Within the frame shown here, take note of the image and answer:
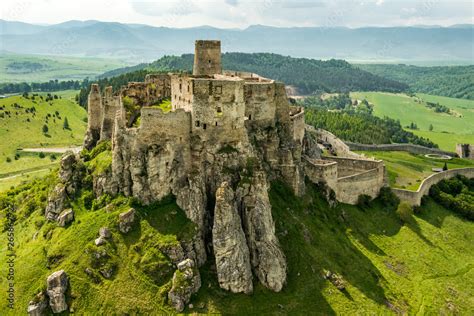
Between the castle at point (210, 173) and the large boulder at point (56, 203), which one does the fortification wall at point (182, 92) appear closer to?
the castle at point (210, 173)

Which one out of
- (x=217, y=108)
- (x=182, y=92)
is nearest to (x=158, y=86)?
(x=182, y=92)

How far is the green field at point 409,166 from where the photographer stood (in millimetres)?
86025

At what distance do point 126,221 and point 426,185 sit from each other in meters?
54.3

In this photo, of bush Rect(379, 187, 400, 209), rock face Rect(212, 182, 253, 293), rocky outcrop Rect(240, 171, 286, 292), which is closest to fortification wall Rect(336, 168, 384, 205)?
bush Rect(379, 187, 400, 209)

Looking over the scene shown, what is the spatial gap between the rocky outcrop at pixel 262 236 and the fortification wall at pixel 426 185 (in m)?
32.8

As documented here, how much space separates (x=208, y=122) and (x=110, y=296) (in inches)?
797

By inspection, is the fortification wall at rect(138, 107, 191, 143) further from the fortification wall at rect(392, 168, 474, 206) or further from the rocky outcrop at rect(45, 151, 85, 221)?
the fortification wall at rect(392, 168, 474, 206)

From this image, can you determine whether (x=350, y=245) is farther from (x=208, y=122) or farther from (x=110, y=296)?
(x=110, y=296)

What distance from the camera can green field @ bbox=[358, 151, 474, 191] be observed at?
282 ft

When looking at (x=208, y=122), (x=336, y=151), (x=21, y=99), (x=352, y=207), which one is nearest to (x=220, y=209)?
(x=208, y=122)

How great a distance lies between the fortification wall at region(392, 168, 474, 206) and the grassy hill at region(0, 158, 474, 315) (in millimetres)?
8304

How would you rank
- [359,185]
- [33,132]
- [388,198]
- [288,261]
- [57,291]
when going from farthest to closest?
[33,132] → [388,198] → [359,185] → [288,261] → [57,291]

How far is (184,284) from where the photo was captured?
155 feet

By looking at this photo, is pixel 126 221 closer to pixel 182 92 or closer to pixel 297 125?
pixel 182 92
